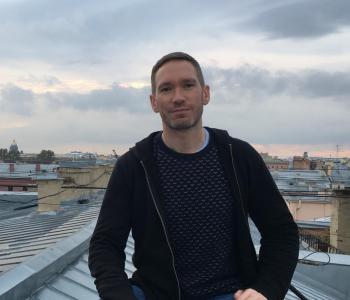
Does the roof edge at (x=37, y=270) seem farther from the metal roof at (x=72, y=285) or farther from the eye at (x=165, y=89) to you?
the eye at (x=165, y=89)

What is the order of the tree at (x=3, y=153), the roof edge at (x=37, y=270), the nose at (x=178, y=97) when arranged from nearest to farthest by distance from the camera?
1. the nose at (x=178, y=97)
2. the roof edge at (x=37, y=270)
3. the tree at (x=3, y=153)

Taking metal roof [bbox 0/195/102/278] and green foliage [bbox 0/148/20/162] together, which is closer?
metal roof [bbox 0/195/102/278]

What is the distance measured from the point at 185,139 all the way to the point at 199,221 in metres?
0.39

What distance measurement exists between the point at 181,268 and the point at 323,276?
7.16 metres

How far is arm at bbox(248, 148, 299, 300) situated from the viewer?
8.33ft

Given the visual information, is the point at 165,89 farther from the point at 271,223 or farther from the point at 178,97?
the point at 271,223

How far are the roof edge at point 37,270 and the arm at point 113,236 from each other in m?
1.76

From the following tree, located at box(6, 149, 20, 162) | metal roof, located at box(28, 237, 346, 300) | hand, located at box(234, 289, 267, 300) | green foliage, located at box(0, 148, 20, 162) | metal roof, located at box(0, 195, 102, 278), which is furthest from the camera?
green foliage, located at box(0, 148, 20, 162)

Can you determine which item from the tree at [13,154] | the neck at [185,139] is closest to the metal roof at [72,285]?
the neck at [185,139]

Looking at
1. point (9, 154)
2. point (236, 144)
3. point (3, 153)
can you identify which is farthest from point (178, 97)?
point (3, 153)

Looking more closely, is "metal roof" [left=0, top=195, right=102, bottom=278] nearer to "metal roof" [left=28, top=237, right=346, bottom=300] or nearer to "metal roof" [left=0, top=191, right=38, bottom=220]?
"metal roof" [left=28, top=237, right=346, bottom=300]

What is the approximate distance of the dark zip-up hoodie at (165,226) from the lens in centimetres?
247

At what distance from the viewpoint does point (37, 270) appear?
465cm

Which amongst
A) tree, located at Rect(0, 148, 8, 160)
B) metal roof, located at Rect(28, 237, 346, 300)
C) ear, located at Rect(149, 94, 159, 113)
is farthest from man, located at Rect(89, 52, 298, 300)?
Result: tree, located at Rect(0, 148, 8, 160)
